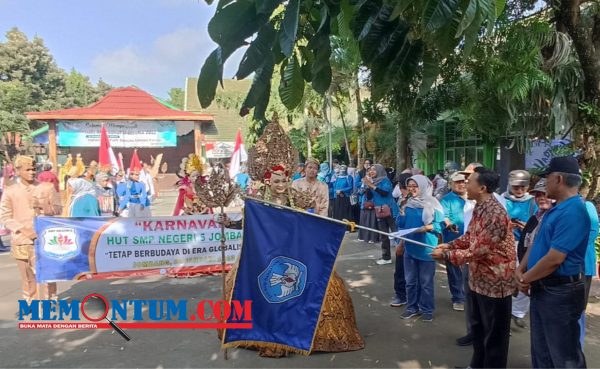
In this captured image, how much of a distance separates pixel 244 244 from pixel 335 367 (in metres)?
1.32

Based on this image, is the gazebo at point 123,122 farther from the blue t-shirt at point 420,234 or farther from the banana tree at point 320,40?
the banana tree at point 320,40

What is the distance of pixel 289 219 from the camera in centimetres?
374

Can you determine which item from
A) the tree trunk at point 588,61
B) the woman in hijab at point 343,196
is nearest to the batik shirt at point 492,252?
the tree trunk at point 588,61

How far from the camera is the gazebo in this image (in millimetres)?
20188

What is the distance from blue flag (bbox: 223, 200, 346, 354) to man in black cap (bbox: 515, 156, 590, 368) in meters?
1.58

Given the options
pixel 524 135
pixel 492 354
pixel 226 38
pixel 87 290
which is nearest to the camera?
pixel 226 38

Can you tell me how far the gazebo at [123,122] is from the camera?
66.2 feet

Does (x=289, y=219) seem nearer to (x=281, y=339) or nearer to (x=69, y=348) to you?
(x=281, y=339)

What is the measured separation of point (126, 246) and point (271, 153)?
282 cm

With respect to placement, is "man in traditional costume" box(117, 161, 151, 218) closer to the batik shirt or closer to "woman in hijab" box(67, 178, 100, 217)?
"woman in hijab" box(67, 178, 100, 217)

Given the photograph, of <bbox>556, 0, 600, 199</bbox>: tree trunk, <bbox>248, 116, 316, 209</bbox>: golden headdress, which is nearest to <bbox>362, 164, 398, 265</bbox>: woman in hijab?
<bbox>556, 0, 600, 199</bbox>: tree trunk

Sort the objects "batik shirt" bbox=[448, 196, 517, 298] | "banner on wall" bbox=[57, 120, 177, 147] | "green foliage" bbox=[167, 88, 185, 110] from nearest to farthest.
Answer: "batik shirt" bbox=[448, 196, 517, 298]
"banner on wall" bbox=[57, 120, 177, 147]
"green foliage" bbox=[167, 88, 185, 110]

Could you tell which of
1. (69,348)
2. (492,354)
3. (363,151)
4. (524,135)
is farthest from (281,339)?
(363,151)

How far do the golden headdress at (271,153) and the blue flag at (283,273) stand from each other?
775 millimetres
